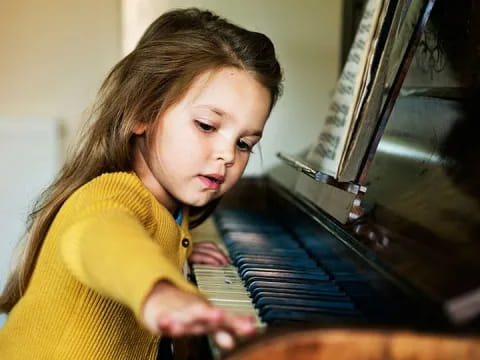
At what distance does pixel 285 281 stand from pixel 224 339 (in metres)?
0.44

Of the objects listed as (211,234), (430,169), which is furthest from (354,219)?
(211,234)

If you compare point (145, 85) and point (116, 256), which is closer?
point (116, 256)

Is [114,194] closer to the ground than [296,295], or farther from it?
farther from it

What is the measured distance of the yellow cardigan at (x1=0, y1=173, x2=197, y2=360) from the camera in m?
0.78

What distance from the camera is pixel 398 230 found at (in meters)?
0.94

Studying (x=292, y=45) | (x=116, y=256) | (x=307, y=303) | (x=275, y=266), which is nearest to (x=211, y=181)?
(x=275, y=266)

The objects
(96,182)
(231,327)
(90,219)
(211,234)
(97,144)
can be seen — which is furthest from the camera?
(211,234)

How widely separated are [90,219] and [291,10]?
130 centimetres

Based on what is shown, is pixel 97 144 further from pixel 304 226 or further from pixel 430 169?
pixel 430 169

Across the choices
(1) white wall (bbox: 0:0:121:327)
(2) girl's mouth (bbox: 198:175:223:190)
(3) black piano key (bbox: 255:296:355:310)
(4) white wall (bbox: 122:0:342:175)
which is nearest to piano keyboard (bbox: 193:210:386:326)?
(3) black piano key (bbox: 255:296:355:310)

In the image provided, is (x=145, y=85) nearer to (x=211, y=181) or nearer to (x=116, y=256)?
(x=211, y=181)

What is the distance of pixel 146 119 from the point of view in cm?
115

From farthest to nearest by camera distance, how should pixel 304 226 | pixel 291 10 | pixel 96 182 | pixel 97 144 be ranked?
pixel 291 10
pixel 304 226
pixel 97 144
pixel 96 182

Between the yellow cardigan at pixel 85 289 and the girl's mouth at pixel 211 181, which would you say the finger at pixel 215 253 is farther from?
the girl's mouth at pixel 211 181
